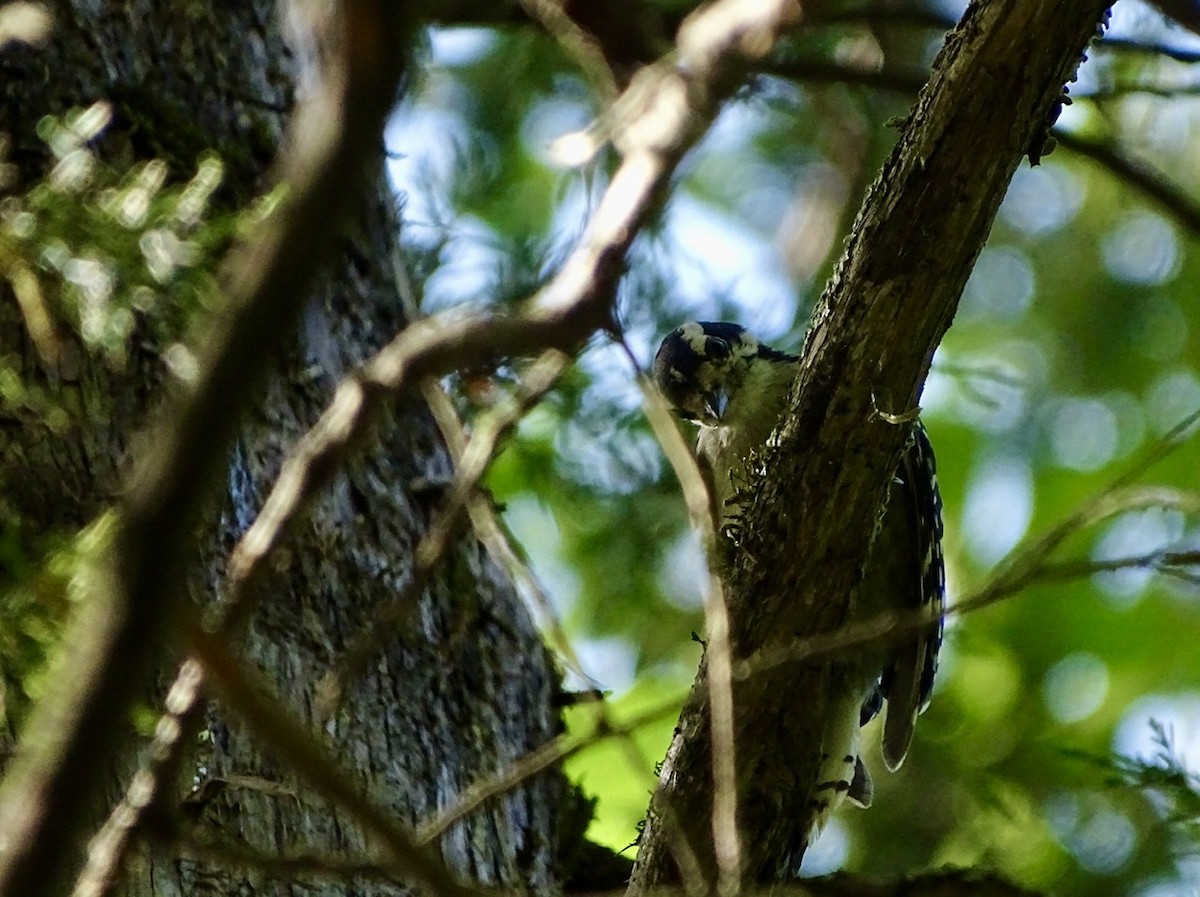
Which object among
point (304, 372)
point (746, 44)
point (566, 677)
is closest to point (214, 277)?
point (304, 372)

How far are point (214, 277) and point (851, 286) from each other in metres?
0.98

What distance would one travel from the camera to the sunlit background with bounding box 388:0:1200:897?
424 centimetres

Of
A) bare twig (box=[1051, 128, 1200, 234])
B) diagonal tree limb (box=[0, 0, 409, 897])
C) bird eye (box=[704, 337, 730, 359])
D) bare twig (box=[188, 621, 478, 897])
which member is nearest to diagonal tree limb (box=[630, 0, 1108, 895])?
bare twig (box=[1051, 128, 1200, 234])

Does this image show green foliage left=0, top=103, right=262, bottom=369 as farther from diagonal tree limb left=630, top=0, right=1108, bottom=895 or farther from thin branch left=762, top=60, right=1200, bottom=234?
thin branch left=762, top=60, right=1200, bottom=234

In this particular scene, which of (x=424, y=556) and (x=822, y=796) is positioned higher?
(x=822, y=796)

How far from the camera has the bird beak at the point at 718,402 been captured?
3.97m

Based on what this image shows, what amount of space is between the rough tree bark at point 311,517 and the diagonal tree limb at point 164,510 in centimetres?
150

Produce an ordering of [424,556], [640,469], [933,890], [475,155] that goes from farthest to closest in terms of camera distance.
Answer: [475,155]
[640,469]
[933,890]
[424,556]

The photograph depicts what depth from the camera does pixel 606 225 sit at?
1354 millimetres

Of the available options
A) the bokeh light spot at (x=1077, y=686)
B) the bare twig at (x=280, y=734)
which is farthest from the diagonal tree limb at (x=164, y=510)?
the bokeh light spot at (x=1077, y=686)

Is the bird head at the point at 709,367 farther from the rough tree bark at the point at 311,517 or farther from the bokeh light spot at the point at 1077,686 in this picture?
the bokeh light spot at the point at 1077,686

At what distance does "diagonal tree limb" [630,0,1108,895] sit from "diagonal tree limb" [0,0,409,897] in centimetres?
140

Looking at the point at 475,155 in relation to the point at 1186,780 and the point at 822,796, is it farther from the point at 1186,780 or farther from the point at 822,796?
the point at 1186,780

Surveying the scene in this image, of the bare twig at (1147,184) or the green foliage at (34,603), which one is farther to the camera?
the bare twig at (1147,184)
